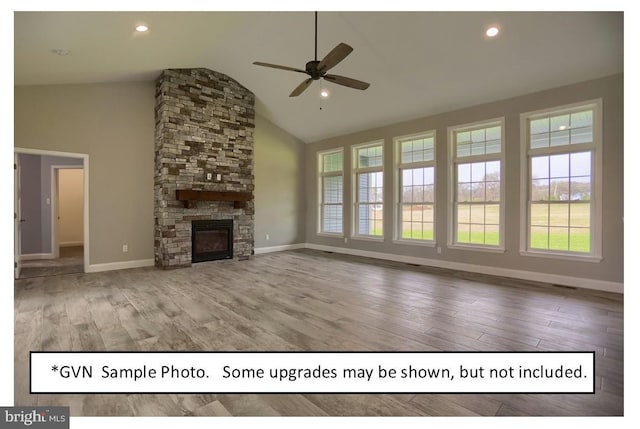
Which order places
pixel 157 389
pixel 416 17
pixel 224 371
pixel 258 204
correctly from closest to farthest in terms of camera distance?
pixel 157 389 → pixel 224 371 → pixel 416 17 → pixel 258 204

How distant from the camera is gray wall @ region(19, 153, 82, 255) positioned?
6492 millimetres

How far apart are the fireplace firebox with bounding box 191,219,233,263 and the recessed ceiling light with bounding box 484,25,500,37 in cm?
527

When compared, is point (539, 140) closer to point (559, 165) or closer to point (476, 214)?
point (559, 165)

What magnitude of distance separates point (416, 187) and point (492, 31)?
3.06m

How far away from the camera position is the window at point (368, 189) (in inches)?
279

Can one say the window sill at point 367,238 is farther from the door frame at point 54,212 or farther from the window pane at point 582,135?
the door frame at point 54,212

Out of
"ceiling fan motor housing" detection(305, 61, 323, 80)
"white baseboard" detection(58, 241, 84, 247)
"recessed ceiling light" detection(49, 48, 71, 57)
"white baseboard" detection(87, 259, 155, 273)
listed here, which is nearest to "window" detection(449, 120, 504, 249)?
"ceiling fan motor housing" detection(305, 61, 323, 80)

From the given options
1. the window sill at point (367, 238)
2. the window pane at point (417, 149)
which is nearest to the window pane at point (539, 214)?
the window pane at point (417, 149)

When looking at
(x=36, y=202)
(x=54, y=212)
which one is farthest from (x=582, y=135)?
(x=36, y=202)

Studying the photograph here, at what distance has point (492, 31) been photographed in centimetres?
385

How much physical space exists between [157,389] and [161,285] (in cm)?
284

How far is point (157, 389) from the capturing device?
1.94 m
